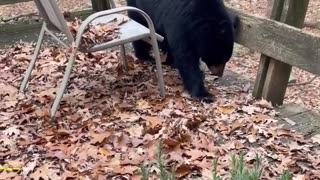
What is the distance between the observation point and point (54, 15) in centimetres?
433

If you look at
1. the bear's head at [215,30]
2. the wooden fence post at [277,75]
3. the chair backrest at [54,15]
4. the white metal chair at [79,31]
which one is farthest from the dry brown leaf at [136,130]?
the wooden fence post at [277,75]

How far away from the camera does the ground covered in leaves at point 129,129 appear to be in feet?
11.7

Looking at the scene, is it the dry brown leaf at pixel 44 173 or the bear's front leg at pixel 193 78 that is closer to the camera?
the dry brown leaf at pixel 44 173

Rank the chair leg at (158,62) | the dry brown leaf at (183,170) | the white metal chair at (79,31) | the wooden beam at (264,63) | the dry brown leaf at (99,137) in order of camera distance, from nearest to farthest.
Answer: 1. the dry brown leaf at (183,170)
2. the dry brown leaf at (99,137)
3. the white metal chair at (79,31)
4. the wooden beam at (264,63)
5. the chair leg at (158,62)

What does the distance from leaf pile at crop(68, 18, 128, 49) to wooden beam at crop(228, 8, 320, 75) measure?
42.6 inches

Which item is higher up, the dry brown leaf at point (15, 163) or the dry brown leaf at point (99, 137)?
the dry brown leaf at point (99, 137)

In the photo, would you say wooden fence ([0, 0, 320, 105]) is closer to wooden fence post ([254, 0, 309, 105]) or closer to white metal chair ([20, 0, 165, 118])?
wooden fence post ([254, 0, 309, 105])

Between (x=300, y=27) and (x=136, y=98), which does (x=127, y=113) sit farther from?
(x=300, y=27)

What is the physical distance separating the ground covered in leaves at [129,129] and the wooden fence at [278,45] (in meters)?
0.19

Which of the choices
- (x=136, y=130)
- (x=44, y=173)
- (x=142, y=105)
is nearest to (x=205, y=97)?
(x=142, y=105)

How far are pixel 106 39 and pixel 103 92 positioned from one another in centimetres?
61

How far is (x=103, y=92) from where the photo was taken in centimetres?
491

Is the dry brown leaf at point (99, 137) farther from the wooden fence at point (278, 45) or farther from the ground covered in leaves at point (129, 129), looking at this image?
the wooden fence at point (278, 45)

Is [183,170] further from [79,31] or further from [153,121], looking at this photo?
[79,31]
